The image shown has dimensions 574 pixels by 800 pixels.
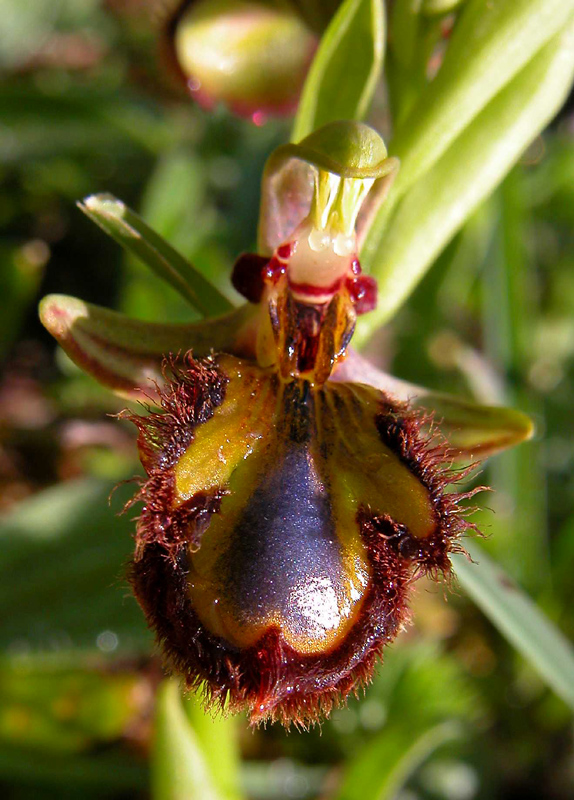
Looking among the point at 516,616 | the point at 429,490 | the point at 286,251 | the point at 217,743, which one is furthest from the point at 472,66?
the point at 217,743

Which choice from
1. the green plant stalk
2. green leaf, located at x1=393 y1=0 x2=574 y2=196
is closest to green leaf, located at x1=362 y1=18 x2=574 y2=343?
green leaf, located at x1=393 y1=0 x2=574 y2=196

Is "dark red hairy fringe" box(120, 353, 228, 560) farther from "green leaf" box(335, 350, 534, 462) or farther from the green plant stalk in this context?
the green plant stalk

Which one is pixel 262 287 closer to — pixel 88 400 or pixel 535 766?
pixel 88 400

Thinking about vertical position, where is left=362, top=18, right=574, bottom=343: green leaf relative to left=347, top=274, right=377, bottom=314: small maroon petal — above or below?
above

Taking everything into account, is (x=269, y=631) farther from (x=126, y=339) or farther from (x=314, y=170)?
(x=314, y=170)

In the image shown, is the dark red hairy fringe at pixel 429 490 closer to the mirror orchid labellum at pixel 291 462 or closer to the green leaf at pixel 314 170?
the mirror orchid labellum at pixel 291 462

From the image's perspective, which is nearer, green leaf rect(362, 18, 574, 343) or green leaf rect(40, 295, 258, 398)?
green leaf rect(40, 295, 258, 398)

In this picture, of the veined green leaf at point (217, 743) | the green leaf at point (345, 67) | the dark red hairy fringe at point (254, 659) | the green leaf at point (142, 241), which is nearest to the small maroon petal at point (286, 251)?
the green leaf at point (142, 241)

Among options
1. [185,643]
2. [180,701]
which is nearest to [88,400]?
[180,701]
